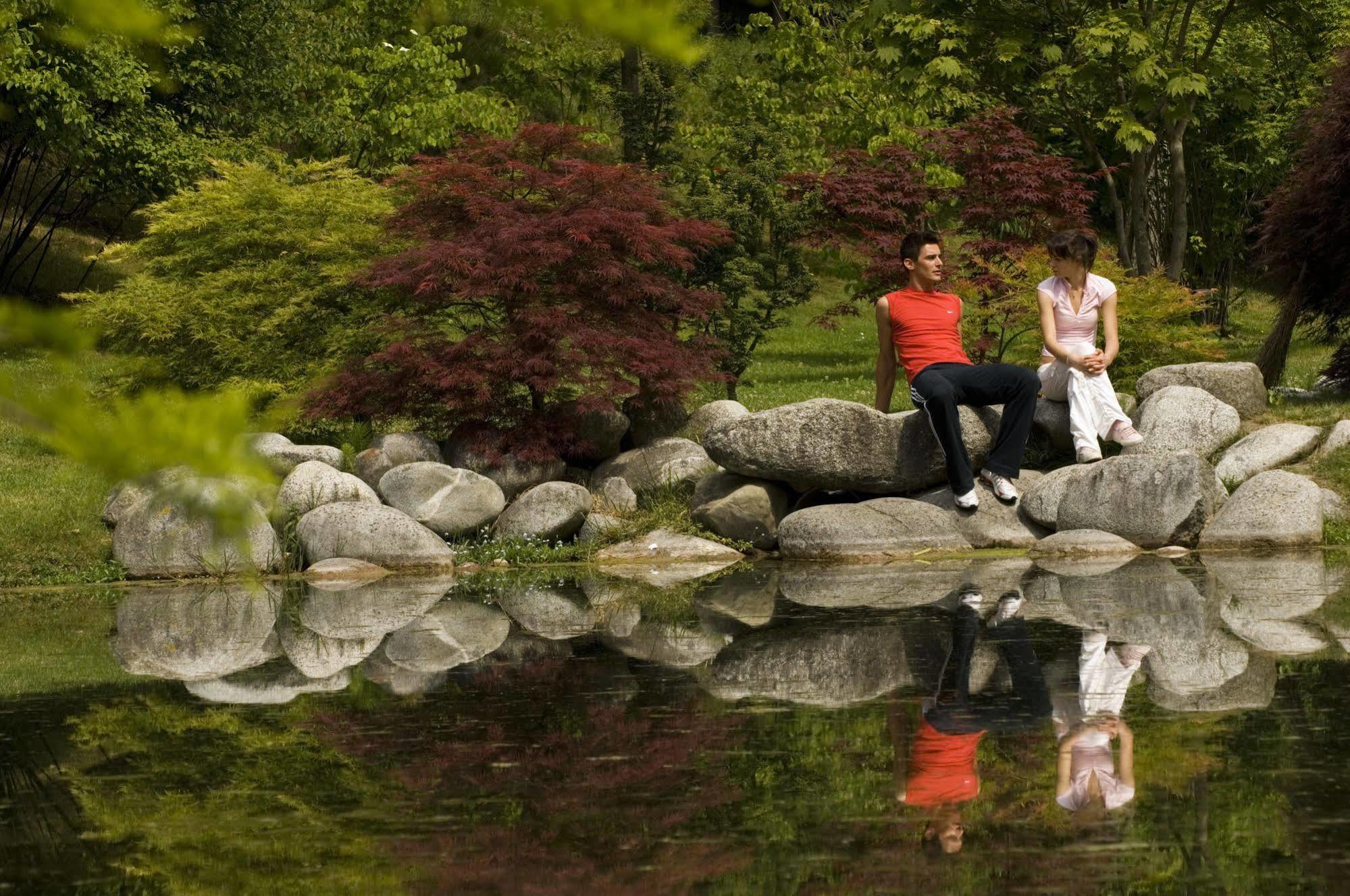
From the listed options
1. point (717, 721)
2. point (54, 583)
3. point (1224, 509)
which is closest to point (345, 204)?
point (54, 583)

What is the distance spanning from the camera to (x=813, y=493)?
1240cm

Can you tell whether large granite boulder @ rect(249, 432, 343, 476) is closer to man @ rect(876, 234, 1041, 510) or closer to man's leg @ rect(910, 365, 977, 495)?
man @ rect(876, 234, 1041, 510)

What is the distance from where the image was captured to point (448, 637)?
7797mm

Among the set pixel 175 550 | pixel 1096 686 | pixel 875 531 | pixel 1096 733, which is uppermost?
pixel 1096 733

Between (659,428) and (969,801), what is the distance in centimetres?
1006

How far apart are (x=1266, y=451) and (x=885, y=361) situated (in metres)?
3.11

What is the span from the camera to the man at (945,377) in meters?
11.2

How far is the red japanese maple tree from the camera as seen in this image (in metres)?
12.9

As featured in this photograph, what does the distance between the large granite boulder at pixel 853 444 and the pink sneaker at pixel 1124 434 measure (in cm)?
88

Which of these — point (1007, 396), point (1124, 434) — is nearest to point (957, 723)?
point (1007, 396)

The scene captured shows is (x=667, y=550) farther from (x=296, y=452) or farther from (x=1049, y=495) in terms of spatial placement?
(x=296, y=452)

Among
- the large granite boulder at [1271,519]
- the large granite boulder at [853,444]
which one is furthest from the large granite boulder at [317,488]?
the large granite boulder at [1271,519]

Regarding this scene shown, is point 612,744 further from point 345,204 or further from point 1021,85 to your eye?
point 1021,85

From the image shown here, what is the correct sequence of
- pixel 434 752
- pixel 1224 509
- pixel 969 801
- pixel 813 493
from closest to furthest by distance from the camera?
pixel 969 801 < pixel 434 752 < pixel 1224 509 < pixel 813 493
